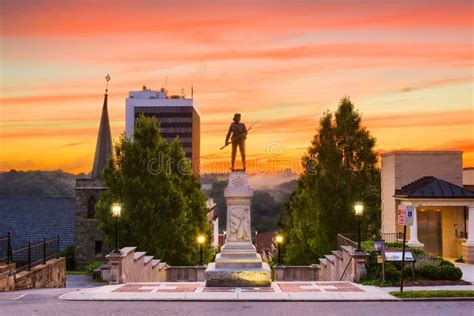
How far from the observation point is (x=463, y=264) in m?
32.9

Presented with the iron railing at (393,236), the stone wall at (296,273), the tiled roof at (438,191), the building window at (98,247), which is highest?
the tiled roof at (438,191)

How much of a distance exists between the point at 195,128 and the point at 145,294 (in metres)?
160

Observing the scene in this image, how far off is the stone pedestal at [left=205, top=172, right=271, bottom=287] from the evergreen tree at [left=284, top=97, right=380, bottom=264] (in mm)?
14924

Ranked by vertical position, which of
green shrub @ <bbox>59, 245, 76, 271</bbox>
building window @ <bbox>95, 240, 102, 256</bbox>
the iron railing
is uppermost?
the iron railing

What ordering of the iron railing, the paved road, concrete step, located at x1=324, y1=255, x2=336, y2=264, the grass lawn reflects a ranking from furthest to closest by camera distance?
the iron railing → concrete step, located at x1=324, y1=255, x2=336, y2=264 → the grass lawn → the paved road

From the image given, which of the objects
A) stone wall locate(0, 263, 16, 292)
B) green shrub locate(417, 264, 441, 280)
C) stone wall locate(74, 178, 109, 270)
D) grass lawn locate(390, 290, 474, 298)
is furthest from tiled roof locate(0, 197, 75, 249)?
grass lawn locate(390, 290, 474, 298)

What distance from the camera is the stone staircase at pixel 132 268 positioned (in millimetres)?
26281

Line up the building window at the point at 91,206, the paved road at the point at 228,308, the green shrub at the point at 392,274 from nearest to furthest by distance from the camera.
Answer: the paved road at the point at 228,308, the green shrub at the point at 392,274, the building window at the point at 91,206

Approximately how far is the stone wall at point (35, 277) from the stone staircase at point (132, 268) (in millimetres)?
3123

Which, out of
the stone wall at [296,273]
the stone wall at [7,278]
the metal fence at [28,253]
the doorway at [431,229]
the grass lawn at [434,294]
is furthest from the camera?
the doorway at [431,229]

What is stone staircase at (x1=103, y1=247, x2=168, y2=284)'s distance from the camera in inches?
1035

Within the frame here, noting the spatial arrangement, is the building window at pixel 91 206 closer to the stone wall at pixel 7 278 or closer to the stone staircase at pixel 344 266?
the stone staircase at pixel 344 266

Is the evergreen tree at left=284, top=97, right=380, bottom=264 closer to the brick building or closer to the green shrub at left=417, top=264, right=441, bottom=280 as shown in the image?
the brick building

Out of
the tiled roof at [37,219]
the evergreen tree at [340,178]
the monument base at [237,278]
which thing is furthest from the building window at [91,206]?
the monument base at [237,278]
